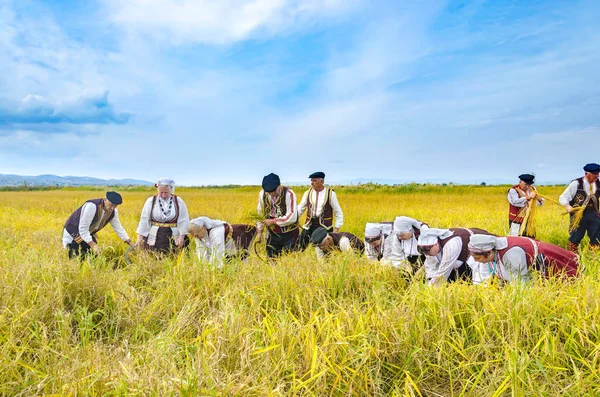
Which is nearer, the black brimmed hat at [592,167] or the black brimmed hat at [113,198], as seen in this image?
the black brimmed hat at [113,198]

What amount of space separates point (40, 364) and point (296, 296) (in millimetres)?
1730

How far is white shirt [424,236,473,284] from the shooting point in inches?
149

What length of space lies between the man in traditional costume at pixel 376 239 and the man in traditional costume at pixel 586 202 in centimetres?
345

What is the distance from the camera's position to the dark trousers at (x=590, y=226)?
5742 millimetres

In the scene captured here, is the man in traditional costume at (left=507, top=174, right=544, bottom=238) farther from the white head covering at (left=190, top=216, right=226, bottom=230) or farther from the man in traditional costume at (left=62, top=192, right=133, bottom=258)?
the man in traditional costume at (left=62, top=192, right=133, bottom=258)

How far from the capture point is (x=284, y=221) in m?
5.00

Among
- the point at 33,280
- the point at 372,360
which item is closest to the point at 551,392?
the point at 372,360

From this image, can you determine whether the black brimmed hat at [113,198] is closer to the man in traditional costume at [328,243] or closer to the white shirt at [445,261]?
the man in traditional costume at [328,243]

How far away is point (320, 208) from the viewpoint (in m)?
5.54

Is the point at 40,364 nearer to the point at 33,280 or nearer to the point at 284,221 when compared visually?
the point at 33,280

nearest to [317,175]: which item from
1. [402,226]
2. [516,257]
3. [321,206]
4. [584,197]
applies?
[321,206]

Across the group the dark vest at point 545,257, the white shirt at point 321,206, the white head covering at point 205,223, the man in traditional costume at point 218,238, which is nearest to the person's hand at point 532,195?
the dark vest at point 545,257

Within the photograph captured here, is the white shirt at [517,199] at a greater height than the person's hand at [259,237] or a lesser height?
greater

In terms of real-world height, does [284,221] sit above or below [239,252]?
above
